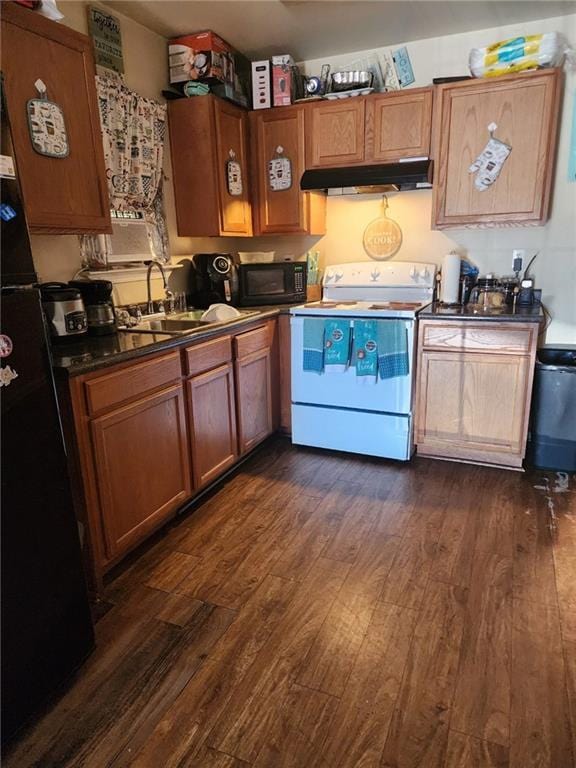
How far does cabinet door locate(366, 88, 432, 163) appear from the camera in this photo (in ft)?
9.20

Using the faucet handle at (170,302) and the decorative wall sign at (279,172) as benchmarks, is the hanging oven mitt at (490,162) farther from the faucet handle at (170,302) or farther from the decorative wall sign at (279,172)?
the faucet handle at (170,302)

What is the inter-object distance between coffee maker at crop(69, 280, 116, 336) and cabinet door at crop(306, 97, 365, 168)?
1650 mm

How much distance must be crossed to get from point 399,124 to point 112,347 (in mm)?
2129

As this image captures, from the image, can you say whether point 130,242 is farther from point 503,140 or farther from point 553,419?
point 553,419

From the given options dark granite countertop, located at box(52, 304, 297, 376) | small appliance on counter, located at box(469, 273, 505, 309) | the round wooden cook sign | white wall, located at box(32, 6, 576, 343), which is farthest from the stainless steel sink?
small appliance on counter, located at box(469, 273, 505, 309)

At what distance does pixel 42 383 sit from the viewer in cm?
130

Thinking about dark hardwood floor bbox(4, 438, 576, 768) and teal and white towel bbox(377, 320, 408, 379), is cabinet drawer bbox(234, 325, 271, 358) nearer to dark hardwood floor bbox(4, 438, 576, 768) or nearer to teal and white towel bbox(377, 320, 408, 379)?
teal and white towel bbox(377, 320, 408, 379)

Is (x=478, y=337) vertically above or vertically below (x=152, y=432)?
above

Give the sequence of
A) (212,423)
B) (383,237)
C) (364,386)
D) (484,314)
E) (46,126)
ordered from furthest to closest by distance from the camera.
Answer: (383,237), (364,386), (484,314), (212,423), (46,126)

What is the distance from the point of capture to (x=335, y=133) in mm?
2992

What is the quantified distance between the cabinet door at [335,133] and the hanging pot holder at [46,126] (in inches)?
64.2

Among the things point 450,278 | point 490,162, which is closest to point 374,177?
point 490,162

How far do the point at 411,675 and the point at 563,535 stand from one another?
3.66 feet

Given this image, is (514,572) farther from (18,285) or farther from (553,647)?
(18,285)
